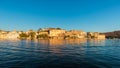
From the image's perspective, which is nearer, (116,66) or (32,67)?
(32,67)

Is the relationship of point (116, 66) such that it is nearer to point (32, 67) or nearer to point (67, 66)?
point (67, 66)

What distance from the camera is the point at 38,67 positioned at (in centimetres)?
2509

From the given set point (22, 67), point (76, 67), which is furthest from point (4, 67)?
point (76, 67)

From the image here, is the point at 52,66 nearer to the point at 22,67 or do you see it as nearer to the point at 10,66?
the point at 22,67

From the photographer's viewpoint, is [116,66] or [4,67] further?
[116,66]

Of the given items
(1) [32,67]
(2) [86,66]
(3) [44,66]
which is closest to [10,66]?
(1) [32,67]

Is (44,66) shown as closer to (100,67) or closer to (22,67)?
(22,67)

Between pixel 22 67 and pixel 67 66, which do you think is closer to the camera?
pixel 22 67

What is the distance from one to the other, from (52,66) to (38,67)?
2290 millimetres

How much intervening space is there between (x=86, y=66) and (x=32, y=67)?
877cm

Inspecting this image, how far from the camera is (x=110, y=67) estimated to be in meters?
25.9

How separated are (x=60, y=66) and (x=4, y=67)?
28.6ft

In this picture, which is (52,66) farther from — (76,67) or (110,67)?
(110,67)

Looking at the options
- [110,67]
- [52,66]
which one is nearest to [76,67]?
[52,66]
